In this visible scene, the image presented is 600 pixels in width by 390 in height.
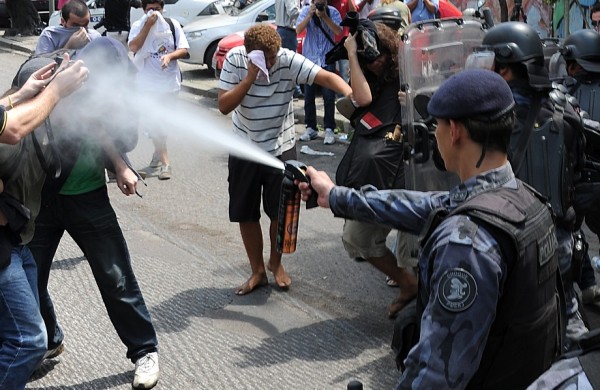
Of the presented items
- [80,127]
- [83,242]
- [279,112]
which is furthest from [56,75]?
[279,112]

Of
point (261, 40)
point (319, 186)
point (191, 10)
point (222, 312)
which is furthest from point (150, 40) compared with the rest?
point (191, 10)

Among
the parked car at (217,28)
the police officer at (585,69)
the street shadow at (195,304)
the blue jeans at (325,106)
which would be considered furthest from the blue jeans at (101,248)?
the parked car at (217,28)

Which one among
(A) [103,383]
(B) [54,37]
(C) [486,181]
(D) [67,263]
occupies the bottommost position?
(D) [67,263]

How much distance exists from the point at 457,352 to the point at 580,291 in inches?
142

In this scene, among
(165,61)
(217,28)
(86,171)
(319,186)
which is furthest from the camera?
(217,28)

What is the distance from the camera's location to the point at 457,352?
2.40 meters

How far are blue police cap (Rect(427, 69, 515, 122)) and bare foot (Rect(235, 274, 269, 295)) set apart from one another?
3659 mm

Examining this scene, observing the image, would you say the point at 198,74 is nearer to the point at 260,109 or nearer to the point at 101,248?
the point at 260,109

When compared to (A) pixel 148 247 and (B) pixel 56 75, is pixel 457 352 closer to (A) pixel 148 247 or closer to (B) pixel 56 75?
(B) pixel 56 75

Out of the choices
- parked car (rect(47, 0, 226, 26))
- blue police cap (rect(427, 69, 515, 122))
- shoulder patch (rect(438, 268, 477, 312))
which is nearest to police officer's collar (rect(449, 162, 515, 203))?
blue police cap (rect(427, 69, 515, 122))

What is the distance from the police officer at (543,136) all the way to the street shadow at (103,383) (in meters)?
2.45

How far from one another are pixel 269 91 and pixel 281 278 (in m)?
1.34

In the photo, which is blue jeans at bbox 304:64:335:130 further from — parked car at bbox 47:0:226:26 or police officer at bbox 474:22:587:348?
parked car at bbox 47:0:226:26

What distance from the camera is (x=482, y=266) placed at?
239cm
